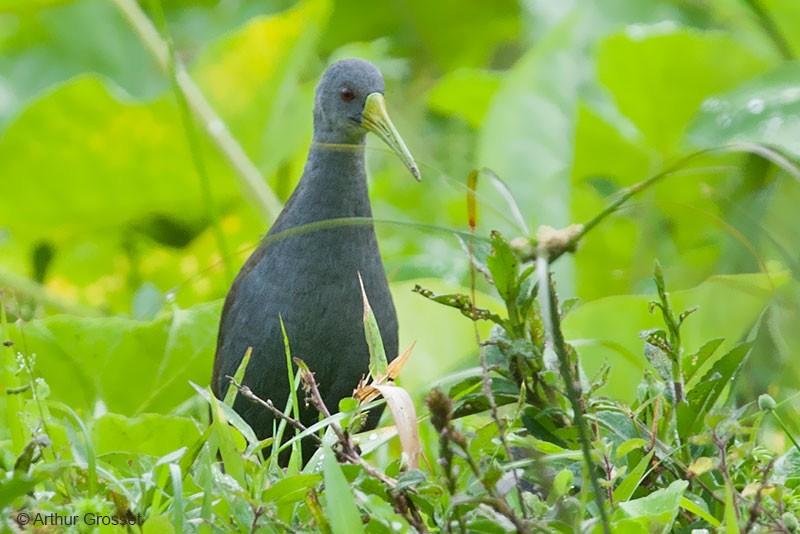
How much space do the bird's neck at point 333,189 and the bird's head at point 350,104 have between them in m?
0.06

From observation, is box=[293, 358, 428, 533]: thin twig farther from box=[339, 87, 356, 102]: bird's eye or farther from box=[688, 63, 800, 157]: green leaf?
box=[688, 63, 800, 157]: green leaf

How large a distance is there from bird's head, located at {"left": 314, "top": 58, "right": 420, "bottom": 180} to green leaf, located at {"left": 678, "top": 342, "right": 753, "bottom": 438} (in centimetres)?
86

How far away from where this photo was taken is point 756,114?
3.38m

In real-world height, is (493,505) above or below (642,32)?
below

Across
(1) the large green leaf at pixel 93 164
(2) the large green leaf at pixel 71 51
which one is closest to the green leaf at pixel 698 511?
(1) the large green leaf at pixel 93 164

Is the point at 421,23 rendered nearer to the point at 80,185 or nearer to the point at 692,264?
the point at 80,185

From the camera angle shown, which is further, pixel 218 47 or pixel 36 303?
pixel 218 47

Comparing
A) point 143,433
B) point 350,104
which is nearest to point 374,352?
point 143,433

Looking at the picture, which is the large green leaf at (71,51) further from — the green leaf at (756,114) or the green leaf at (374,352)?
the green leaf at (374,352)

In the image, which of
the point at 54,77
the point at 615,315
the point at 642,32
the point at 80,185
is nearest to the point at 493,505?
the point at 615,315

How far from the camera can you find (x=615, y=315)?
2338 mm

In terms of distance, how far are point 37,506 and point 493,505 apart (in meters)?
0.48

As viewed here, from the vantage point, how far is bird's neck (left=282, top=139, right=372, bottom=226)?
2.23 metres

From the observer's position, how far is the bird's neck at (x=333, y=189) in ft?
7.31
